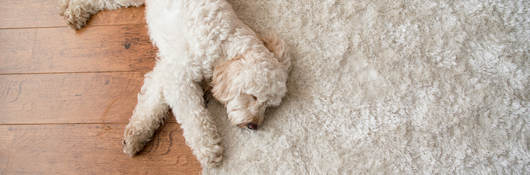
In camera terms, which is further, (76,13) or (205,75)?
(76,13)

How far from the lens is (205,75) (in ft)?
4.18

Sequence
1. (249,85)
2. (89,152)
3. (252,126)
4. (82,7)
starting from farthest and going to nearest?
(82,7), (89,152), (252,126), (249,85)

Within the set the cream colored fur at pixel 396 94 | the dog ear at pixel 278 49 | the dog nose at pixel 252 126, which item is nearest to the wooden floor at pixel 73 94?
the dog nose at pixel 252 126

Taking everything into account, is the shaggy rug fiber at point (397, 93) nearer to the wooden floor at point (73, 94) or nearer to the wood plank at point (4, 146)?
the wooden floor at point (73, 94)

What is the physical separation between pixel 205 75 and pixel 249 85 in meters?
0.26

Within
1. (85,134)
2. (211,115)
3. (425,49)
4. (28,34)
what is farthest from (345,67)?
(28,34)

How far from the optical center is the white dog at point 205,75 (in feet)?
3.73

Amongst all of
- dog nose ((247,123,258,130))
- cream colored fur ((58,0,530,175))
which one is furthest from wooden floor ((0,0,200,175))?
cream colored fur ((58,0,530,175))

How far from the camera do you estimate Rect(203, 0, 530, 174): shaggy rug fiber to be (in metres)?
1.20

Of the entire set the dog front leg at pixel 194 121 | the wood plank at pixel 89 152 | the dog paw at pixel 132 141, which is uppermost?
the dog front leg at pixel 194 121

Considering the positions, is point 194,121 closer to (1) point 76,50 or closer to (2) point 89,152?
(2) point 89,152

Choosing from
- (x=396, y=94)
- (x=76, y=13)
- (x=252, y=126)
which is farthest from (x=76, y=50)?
(x=396, y=94)

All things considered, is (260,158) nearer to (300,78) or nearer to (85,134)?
(300,78)

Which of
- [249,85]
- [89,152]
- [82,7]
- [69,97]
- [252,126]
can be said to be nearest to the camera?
[249,85]
